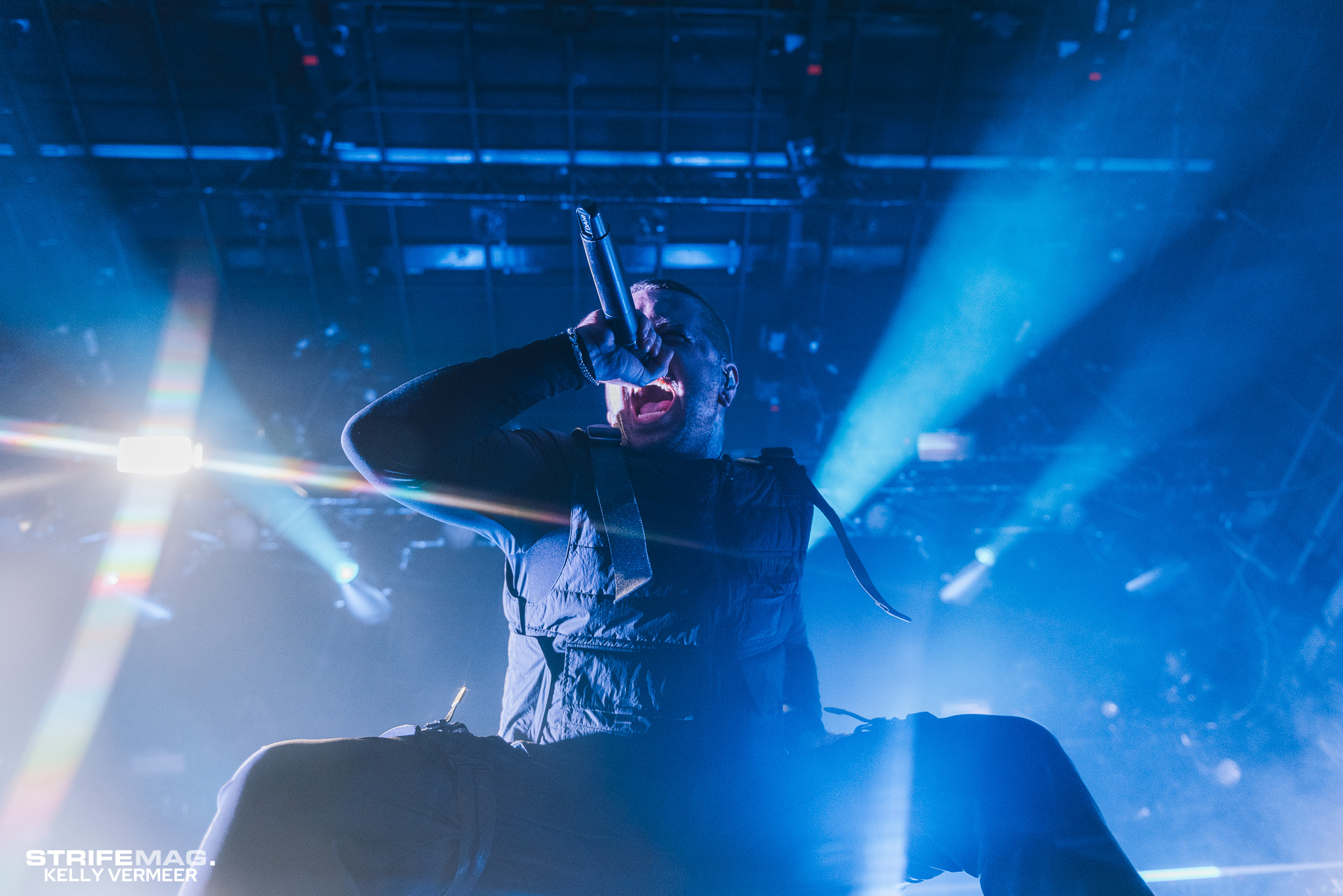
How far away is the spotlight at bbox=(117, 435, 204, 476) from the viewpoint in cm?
712

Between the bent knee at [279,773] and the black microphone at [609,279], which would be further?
the black microphone at [609,279]

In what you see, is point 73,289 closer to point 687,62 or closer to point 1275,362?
point 687,62

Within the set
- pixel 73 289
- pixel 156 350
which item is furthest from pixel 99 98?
pixel 156 350

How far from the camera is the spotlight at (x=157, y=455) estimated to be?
7.12m

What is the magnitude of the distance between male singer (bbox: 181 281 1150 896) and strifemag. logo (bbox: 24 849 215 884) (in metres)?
4.63

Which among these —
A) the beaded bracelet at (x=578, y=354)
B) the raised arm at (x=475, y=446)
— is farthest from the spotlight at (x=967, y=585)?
the beaded bracelet at (x=578, y=354)

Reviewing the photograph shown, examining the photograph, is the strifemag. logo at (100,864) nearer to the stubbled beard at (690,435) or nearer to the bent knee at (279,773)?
the bent knee at (279,773)

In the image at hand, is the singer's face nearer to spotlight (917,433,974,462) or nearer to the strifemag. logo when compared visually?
the strifemag. logo

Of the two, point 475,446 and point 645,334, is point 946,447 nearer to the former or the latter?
point 645,334

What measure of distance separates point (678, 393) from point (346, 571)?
6.45 m

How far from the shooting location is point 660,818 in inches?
66.7

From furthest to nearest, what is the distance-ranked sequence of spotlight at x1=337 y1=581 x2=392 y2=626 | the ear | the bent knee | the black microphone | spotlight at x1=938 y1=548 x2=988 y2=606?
spotlight at x1=938 y1=548 x2=988 y2=606
spotlight at x1=337 y1=581 x2=392 y2=626
the ear
the black microphone
the bent knee

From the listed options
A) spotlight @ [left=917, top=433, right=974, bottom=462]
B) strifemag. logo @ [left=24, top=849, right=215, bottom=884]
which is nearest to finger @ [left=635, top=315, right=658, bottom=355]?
strifemag. logo @ [left=24, top=849, right=215, bottom=884]

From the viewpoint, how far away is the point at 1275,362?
306 inches
